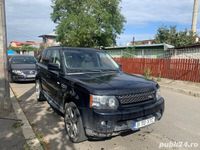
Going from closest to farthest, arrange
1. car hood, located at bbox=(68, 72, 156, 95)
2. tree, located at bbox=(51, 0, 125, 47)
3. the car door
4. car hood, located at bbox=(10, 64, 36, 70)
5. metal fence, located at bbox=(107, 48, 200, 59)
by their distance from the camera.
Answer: car hood, located at bbox=(68, 72, 156, 95)
the car door
car hood, located at bbox=(10, 64, 36, 70)
metal fence, located at bbox=(107, 48, 200, 59)
tree, located at bbox=(51, 0, 125, 47)

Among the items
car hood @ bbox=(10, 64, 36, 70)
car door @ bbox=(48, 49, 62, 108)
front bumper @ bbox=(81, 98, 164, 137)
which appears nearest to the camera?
front bumper @ bbox=(81, 98, 164, 137)

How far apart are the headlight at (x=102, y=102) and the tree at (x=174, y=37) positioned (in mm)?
21836

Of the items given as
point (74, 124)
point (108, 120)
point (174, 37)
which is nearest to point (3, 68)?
point (74, 124)

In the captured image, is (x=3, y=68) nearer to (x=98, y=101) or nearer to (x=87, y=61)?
(x=87, y=61)

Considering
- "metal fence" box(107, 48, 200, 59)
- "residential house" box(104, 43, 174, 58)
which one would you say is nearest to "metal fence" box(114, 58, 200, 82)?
"metal fence" box(107, 48, 200, 59)

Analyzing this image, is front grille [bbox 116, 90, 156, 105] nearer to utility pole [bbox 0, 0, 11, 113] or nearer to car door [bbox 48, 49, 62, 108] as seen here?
car door [bbox 48, 49, 62, 108]

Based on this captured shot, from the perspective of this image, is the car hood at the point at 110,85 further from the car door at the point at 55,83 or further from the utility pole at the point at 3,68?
the utility pole at the point at 3,68

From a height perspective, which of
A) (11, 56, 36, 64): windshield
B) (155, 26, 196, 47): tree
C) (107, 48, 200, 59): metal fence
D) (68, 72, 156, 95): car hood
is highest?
(155, 26, 196, 47): tree

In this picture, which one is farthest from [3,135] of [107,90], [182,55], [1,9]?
[182,55]

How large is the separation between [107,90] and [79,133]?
0.95m

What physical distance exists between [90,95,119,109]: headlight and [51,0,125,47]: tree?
25.8 meters

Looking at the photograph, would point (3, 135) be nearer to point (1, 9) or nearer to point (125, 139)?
point (125, 139)

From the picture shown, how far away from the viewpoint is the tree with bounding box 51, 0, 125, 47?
28.8 meters

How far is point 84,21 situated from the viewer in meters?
28.5
